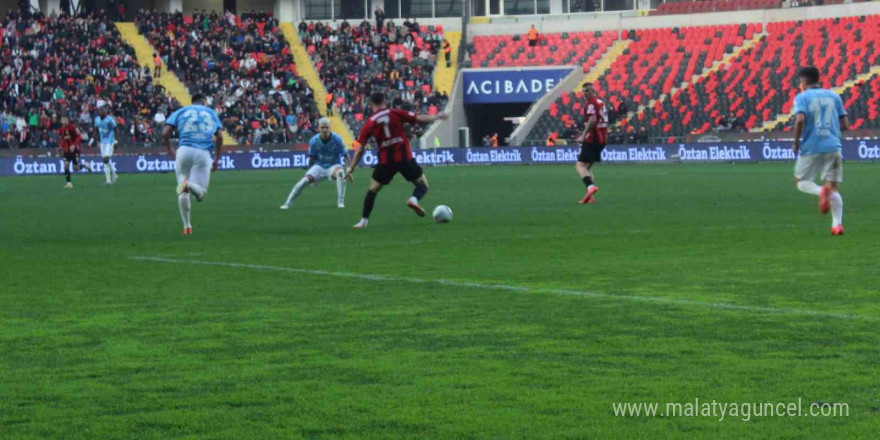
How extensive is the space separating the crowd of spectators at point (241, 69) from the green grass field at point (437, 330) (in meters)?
41.2

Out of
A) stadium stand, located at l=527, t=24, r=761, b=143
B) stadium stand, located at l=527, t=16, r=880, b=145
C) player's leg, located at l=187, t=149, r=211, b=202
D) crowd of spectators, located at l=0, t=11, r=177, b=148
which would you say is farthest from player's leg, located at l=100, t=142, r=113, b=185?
stadium stand, located at l=527, t=24, r=761, b=143

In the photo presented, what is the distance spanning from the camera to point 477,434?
600 cm

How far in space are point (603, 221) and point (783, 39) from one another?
148 ft

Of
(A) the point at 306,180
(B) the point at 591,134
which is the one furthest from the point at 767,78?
(A) the point at 306,180

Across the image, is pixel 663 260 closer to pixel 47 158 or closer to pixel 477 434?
pixel 477 434

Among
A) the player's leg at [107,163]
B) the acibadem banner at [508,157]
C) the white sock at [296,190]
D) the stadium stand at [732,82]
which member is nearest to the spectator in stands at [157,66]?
the acibadem banner at [508,157]

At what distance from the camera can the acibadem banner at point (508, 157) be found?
51188 mm

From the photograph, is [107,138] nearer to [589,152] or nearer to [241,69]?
[589,152]

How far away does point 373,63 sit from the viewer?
218ft

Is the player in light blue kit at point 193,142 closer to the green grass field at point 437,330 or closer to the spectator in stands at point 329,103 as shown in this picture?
the green grass field at point 437,330

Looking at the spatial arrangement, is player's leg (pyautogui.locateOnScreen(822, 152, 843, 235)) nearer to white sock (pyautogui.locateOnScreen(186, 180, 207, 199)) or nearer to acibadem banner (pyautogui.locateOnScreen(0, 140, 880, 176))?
white sock (pyautogui.locateOnScreen(186, 180, 207, 199))

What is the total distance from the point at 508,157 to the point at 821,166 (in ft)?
129

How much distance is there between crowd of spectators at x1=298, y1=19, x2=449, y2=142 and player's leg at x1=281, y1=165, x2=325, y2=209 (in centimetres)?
3613

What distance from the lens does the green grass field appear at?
6391 mm
